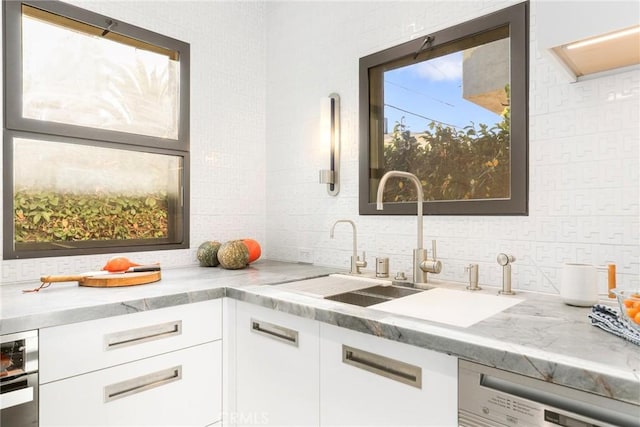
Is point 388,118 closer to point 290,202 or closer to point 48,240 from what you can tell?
point 290,202

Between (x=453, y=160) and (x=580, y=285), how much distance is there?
0.77 m

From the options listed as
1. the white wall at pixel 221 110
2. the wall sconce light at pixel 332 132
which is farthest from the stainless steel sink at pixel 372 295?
the white wall at pixel 221 110

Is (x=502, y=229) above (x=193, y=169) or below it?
below

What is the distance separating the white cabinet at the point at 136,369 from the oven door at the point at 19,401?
2cm

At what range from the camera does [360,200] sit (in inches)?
82.9

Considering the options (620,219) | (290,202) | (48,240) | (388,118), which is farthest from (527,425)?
(48,240)

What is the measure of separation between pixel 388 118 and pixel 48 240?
1.82 metres

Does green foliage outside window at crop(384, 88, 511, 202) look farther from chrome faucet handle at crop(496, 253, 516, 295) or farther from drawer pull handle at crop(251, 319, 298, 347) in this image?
drawer pull handle at crop(251, 319, 298, 347)

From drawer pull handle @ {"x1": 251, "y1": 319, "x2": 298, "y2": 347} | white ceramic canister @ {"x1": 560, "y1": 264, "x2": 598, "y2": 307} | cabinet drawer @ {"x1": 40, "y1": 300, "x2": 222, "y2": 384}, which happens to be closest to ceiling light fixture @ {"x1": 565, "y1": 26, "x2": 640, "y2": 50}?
white ceramic canister @ {"x1": 560, "y1": 264, "x2": 598, "y2": 307}

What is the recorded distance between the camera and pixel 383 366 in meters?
1.13

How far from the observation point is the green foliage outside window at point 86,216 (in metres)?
1.79

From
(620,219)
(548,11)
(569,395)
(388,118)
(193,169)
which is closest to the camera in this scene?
(569,395)

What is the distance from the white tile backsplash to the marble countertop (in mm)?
260

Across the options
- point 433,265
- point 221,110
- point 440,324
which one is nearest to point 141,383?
point 440,324
